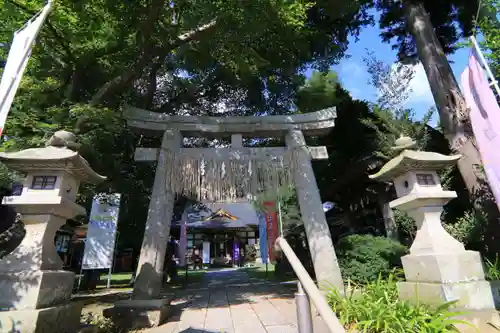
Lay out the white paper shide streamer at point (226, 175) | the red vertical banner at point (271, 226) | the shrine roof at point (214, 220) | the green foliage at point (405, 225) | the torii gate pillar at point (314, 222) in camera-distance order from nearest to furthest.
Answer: the torii gate pillar at point (314, 222) < the white paper shide streamer at point (226, 175) < the green foliage at point (405, 225) < the red vertical banner at point (271, 226) < the shrine roof at point (214, 220)

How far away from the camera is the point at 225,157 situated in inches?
253

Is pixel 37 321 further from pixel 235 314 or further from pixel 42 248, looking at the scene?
pixel 235 314

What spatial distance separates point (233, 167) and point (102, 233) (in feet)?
15.0

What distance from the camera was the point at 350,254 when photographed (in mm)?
6398

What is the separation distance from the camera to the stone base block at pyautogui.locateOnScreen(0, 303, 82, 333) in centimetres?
310

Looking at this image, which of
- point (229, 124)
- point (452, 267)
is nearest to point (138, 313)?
point (229, 124)

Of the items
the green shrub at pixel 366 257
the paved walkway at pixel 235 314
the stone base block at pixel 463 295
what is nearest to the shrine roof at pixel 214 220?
the paved walkway at pixel 235 314

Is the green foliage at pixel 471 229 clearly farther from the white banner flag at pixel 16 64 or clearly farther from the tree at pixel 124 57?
the white banner flag at pixel 16 64

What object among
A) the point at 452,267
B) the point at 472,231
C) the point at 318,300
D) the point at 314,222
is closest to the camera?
the point at 318,300

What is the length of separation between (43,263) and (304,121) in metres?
5.56

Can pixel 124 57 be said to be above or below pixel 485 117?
above

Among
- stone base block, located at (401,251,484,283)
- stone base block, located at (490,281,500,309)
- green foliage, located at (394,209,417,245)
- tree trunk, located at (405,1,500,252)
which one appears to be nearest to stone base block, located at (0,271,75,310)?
stone base block, located at (401,251,484,283)

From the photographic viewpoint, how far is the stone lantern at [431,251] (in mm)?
3818

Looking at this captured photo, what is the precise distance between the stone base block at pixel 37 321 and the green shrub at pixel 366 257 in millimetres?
5089
